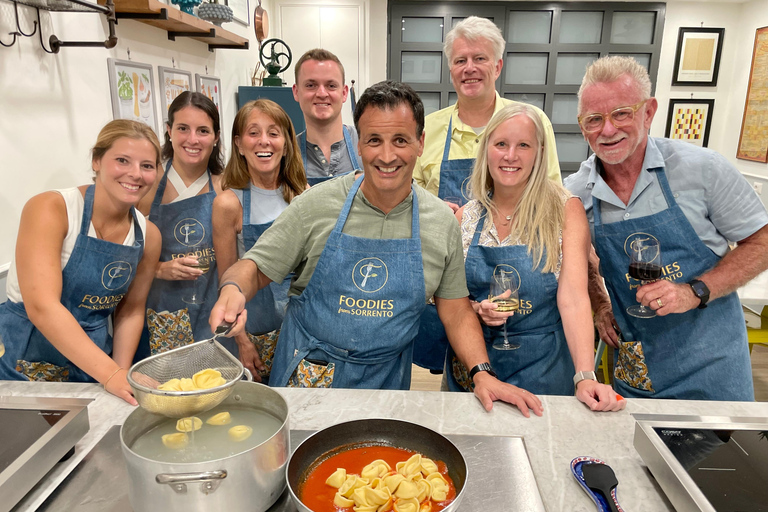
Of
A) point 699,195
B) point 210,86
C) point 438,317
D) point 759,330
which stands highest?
point 210,86

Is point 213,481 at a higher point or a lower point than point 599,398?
higher

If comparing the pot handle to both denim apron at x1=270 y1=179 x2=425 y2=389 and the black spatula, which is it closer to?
the black spatula

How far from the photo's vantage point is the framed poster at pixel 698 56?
618 centimetres

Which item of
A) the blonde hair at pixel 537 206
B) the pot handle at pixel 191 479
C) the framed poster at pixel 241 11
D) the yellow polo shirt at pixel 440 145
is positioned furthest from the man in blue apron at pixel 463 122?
the framed poster at pixel 241 11

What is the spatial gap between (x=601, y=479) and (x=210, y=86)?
405 cm

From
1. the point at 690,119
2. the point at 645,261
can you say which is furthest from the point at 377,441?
the point at 690,119

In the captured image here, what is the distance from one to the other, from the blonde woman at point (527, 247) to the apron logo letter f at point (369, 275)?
45 centimetres

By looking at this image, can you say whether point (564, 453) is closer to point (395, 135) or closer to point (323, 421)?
point (323, 421)

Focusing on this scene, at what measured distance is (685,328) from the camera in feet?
6.05

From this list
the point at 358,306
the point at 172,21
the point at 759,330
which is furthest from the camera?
the point at 759,330

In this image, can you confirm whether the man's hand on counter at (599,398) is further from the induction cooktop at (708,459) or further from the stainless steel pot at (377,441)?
the stainless steel pot at (377,441)

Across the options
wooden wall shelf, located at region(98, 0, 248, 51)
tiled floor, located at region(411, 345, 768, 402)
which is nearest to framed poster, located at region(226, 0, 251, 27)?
wooden wall shelf, located at region(98, 0, 248, 51)

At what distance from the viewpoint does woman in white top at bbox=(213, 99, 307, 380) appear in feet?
7.07

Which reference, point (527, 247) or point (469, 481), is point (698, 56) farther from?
point (469, 481)
